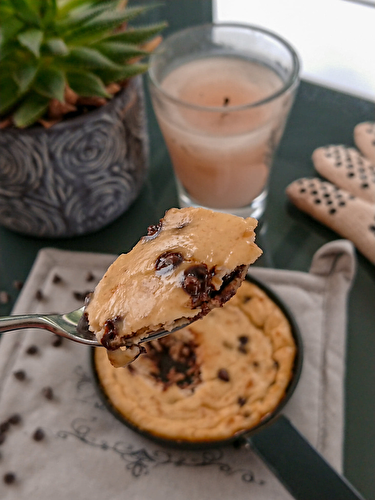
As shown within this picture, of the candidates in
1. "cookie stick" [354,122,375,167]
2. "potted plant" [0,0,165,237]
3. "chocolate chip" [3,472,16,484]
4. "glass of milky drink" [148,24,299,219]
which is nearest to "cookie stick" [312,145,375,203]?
"cookie stick" [354,122,375,167]

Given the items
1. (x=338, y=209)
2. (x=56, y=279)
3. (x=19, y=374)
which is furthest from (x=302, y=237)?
(x=19, y=374)

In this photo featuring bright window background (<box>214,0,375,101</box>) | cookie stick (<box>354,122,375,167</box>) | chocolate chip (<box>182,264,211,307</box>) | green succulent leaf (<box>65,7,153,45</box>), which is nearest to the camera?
chocolate chip (<box>182,264,211,307</box>)

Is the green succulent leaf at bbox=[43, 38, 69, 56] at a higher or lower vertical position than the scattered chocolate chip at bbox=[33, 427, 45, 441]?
higher

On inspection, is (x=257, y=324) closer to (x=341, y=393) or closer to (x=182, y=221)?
(x=341, y=393)

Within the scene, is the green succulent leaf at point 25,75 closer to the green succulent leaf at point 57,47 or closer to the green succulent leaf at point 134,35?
the green succulent leaf at point 57,47

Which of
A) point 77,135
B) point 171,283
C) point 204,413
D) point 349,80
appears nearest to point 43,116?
point 77,135

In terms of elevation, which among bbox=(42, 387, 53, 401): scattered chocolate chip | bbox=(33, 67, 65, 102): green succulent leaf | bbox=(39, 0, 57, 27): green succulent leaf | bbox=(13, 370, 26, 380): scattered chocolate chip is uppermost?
bbox=(39, 0, 57, 27): green succulent leaf

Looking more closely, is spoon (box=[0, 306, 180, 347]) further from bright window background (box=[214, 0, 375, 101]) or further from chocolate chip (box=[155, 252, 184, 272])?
bright window background (box=[214, 0, 375, 101])
